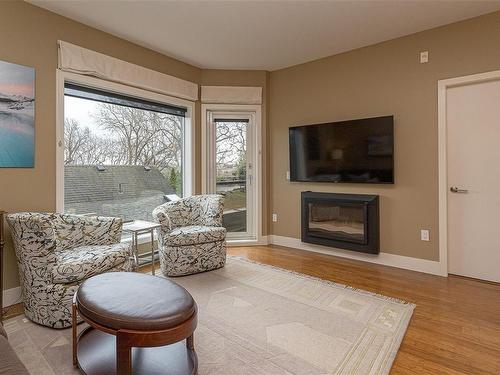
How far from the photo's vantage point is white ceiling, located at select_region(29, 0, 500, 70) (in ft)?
8.87

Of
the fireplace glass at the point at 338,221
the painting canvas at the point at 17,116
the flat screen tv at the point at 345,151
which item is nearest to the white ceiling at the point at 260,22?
the painting canvas at the point at 17,116

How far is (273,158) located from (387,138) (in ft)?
5.46

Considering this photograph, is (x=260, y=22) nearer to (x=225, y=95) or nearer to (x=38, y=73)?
(x=225, y=95)

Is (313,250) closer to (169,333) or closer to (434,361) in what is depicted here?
(434,361)

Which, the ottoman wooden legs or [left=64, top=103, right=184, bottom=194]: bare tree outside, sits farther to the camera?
[left=64, top=103, right=184, bottom=194]: bare tree outside

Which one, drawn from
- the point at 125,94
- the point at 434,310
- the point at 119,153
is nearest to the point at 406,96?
the point at 434,310

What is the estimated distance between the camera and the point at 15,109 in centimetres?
252

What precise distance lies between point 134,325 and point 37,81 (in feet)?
8.25

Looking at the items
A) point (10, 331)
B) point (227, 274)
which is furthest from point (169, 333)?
point (227, 274)

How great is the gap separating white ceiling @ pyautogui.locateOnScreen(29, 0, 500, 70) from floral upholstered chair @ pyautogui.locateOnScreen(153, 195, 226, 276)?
1.87 metres

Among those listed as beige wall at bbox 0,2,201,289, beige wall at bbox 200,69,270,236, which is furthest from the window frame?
beige wall at bbox 200,69,270,236

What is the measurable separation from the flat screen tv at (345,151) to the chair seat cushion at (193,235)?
1.53 metres

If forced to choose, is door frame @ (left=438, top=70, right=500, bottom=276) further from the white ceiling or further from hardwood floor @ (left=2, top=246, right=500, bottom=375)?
the white ceiling

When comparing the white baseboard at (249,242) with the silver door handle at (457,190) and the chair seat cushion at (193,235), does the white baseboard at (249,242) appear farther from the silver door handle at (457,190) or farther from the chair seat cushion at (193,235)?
the silver door handle at (457,190)
